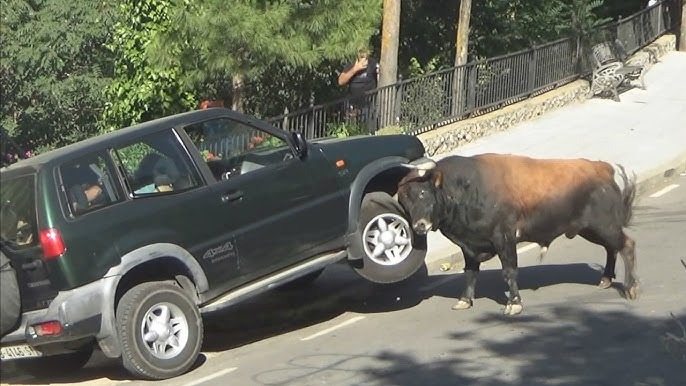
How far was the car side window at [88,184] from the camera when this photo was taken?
8.47 meters

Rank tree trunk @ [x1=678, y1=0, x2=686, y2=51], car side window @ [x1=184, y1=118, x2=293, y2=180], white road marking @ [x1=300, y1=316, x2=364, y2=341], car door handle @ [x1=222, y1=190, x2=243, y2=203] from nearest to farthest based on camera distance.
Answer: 1. car door handle @ [x1=222, y1=190, x2=243, y2=203]
2. car side window @ [x1=184, y1=118, x2=293, y2=180]
3. white road marking @ [x1=300, y1=316, x2=364, y2=341]
4. tree trunk @ [x1=678, y1=0, x2=686, y2=51]

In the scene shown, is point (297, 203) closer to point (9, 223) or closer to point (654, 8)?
point (9, 223)

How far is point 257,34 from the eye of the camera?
515 inches

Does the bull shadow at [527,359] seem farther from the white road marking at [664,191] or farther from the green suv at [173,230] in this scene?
the white road marking at [664,191]

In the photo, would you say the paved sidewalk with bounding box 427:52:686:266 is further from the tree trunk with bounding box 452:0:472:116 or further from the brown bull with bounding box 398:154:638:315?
the brown bull with bounding box 398:154:638:315

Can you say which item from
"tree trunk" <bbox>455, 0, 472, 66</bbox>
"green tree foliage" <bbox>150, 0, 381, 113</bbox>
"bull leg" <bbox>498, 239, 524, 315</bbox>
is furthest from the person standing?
"bull leg" <bbox>498, 239, 524, 315</bbox>

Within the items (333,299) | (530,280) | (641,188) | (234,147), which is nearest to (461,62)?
(641,188)

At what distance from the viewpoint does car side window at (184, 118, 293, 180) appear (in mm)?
9406

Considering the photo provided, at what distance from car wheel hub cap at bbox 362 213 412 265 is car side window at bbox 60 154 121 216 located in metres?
2.36

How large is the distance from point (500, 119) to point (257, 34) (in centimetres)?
692

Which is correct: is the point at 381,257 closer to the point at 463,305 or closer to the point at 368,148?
the point at 463,305

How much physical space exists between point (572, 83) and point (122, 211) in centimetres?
1453

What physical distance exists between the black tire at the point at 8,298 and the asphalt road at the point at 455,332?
1.01m

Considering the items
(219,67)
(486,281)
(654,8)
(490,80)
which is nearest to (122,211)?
(486,281)
